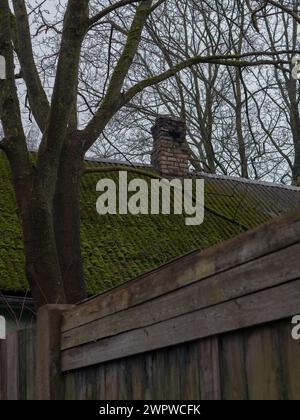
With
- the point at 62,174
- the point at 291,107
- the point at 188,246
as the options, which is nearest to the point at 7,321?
the point at 188,246

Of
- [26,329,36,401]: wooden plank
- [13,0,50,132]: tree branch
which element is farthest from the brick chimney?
[26,329,36,401]: wooden plank

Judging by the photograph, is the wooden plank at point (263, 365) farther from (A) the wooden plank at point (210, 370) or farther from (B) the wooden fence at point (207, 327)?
(A) the wooden plank at point (210, 370)

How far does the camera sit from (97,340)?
11.3 ft

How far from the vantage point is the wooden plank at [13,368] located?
14.4ft

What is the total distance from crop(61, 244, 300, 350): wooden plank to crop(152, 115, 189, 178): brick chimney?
11.8 metres

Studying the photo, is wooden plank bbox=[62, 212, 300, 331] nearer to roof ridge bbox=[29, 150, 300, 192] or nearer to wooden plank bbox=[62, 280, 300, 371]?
wooden plank bbox=[62, 280, 300, 371]

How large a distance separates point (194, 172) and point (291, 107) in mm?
4312

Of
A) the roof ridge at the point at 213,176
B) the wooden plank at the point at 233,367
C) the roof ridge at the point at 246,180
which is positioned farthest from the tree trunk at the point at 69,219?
the roof ridge at the point at 246,180

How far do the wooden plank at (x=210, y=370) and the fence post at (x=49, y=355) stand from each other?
4.47ft

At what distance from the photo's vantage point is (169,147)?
15625 millimetres

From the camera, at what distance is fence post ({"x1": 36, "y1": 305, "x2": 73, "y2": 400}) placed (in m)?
3.78

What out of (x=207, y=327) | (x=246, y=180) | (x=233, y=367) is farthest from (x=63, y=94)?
(x=246, y=180)

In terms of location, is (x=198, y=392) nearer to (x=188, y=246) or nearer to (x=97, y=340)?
(x=97, y=340)
